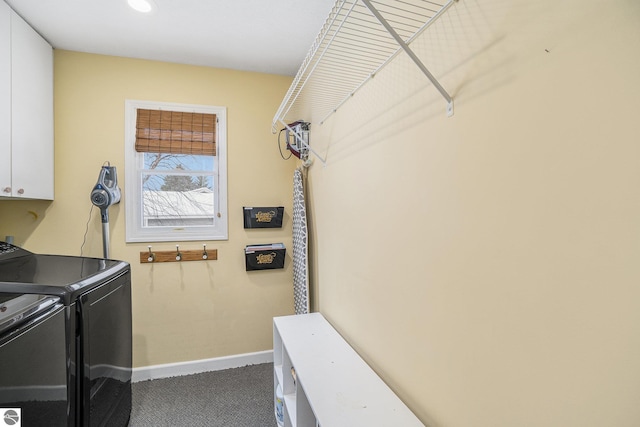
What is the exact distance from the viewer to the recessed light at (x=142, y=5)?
1745 mm

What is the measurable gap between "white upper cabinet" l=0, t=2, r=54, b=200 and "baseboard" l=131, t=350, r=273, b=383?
157 cm

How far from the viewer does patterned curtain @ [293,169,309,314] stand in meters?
2.38

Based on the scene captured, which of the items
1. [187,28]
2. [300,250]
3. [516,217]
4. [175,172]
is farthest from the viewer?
[175,172]

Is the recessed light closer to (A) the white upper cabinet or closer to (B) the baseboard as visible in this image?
(A) the white upper cabinet

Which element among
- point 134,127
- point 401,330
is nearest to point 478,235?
point 401,330

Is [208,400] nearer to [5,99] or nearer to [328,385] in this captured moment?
[328,385]

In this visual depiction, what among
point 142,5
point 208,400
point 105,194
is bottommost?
point 208,400

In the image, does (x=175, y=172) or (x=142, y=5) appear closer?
(x=142, y=5)

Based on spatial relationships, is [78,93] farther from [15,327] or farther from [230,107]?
[15,327]

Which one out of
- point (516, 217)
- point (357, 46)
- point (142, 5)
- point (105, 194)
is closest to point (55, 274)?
point (105, 194)

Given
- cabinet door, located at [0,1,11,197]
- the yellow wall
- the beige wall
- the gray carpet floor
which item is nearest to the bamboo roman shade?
the yellow wall

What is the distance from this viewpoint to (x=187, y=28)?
6.68 ft

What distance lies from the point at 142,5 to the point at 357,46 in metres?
1.41

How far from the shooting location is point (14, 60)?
72.1 inches
